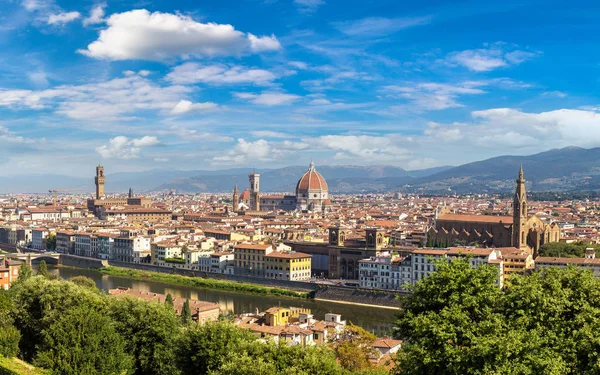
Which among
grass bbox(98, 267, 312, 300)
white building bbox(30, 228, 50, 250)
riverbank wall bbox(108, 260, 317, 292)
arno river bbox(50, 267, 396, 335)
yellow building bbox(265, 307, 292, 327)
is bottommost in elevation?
arno river bbox(50, 267, 396, 335)

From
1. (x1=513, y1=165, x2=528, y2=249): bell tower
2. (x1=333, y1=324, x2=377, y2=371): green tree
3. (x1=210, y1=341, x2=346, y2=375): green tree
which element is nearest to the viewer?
(x1=210, y1=341, x2=346, y2=375): green tree

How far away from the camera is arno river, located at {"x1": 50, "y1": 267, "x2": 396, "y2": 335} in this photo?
31.4m

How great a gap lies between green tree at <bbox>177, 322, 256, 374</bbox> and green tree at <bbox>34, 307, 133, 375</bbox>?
140 cm

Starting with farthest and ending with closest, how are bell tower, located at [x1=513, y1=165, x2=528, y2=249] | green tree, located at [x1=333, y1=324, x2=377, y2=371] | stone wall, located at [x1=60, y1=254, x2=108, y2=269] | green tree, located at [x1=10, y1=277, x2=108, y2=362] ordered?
1. stone wall, located at [x1=60, y1=254, x2=108, y2=269]
2. bell tower, located at [x1=513, y1=165, x2=528, y2=249]
3. green tree, located at [x1=333, y1=324, x2=377, y2=371]
4. green tree, located at [x1=10, y1=277, x2=108, y2=362]

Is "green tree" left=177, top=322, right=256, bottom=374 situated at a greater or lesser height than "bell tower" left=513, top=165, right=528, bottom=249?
lesser

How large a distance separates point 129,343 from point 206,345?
10.4 feet

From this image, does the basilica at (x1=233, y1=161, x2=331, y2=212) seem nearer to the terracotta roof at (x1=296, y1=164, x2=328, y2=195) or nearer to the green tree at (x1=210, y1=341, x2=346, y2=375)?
the terracotta roof at (x1=296, y1=164, x2=328, y2=195)

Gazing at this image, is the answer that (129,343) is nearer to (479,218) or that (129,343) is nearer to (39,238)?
(479,218)

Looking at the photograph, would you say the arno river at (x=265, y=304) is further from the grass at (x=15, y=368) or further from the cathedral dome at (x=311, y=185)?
the cathedral dome at (x=311, y=185)

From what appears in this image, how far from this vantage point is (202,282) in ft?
138

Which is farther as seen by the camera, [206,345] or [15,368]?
[206,345]

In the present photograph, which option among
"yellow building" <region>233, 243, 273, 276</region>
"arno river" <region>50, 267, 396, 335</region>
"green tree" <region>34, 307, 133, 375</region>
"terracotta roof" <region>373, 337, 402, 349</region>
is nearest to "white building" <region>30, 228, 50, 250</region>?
"arno river" <region>50, 267, 396, 335</region>

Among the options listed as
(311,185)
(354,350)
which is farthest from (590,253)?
(311,185)

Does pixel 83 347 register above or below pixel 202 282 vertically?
above
